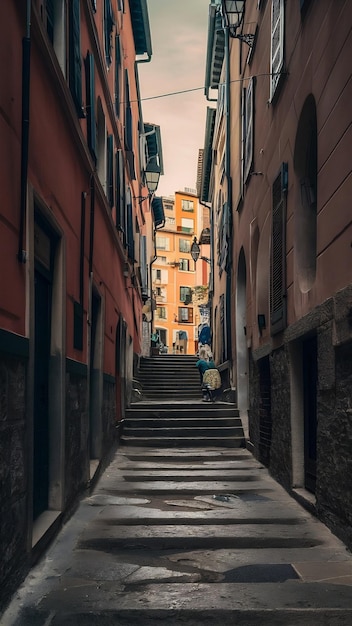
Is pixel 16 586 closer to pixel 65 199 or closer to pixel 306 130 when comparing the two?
pixel 65 199

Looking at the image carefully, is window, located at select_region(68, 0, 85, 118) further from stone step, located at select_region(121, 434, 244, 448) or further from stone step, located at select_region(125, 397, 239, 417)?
stone step, located at select_region(125, 397, 239, 417)

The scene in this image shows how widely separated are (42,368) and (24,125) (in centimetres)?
221

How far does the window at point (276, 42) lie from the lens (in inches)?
316

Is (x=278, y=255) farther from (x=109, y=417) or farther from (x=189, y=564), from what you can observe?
(x=189, y=564)

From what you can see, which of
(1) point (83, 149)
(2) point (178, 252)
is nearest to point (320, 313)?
(1) point (83, 149)

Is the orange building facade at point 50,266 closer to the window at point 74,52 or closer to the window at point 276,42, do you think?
the window at point 74,52

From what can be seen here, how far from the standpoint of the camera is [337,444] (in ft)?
18.2

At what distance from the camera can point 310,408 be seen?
24.1ft

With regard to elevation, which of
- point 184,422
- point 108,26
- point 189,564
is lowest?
point 189,564

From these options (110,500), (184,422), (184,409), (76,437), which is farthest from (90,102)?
(184,409)

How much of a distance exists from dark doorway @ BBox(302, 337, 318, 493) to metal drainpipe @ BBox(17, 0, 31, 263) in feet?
12.8

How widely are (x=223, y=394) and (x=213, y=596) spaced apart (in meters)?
11.3

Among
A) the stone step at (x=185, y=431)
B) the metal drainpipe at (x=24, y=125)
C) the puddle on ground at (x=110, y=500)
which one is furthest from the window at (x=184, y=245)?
the metal drainpipe at (x=24, y=125)

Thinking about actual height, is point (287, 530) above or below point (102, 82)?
below
